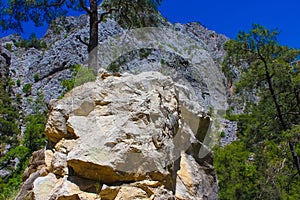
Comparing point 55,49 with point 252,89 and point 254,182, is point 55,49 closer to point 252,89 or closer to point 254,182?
point 254,182

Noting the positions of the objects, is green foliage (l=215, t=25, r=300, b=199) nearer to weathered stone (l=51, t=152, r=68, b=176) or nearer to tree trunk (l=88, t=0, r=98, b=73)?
tree trunk (l=88, t=0, r=98, b=73)

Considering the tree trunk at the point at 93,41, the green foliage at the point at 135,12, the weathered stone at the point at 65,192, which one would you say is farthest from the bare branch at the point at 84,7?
the weathered stone at the point at 65,192

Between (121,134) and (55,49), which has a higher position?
(55,49)

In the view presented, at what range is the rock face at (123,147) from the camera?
4.95m

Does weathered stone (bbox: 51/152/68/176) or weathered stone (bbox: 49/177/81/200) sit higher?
weathered stone (bbox: 51/152/68/176)

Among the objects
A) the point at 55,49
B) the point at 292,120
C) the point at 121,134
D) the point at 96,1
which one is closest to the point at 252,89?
the point at 292,120

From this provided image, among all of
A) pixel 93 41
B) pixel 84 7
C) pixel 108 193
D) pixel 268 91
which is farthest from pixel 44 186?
pixel 268 91

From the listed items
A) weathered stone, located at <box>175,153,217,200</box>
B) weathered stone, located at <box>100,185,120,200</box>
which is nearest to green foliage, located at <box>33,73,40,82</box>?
weathered stone, located at <box>175,153,217,200</box>

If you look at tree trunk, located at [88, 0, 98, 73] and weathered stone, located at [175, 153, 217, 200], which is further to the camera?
tree trunk, located at [88, 0, 98, 73]

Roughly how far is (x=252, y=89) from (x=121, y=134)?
29.6ft

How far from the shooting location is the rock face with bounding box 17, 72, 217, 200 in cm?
495

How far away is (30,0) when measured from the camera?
9172mm

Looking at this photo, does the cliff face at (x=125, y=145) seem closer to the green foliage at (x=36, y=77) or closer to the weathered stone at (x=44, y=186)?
the weathered stone at (x=44, y=186)

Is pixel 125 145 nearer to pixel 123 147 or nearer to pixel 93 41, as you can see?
pixel 123 147
